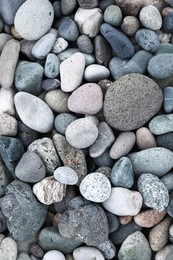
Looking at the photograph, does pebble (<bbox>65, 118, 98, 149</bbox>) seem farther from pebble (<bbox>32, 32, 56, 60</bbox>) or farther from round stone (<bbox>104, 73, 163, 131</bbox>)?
pebble (<bbox>32, 32, 56, 60</bbox>)

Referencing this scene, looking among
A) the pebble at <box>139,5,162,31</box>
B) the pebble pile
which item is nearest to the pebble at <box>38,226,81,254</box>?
the pebble pile

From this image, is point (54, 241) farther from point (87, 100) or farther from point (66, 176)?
point (87, 100)

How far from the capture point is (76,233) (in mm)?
1186

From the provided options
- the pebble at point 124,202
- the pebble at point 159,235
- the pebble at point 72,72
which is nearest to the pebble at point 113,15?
the pebble at point 72,72

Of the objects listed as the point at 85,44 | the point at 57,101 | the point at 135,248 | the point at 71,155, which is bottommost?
the point at 135,248

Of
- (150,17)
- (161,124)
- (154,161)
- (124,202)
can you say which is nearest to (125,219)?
(124,202)

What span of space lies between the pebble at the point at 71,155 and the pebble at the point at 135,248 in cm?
22

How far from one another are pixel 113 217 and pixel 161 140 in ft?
0.86

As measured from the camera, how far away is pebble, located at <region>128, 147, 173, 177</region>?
4.00 feet

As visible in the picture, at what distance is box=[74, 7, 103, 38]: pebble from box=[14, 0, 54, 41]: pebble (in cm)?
9

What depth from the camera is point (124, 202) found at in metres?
1.20

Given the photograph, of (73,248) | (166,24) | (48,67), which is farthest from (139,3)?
(73,248)

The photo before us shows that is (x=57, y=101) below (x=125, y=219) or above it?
above

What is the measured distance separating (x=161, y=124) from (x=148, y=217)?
27 centimetres
